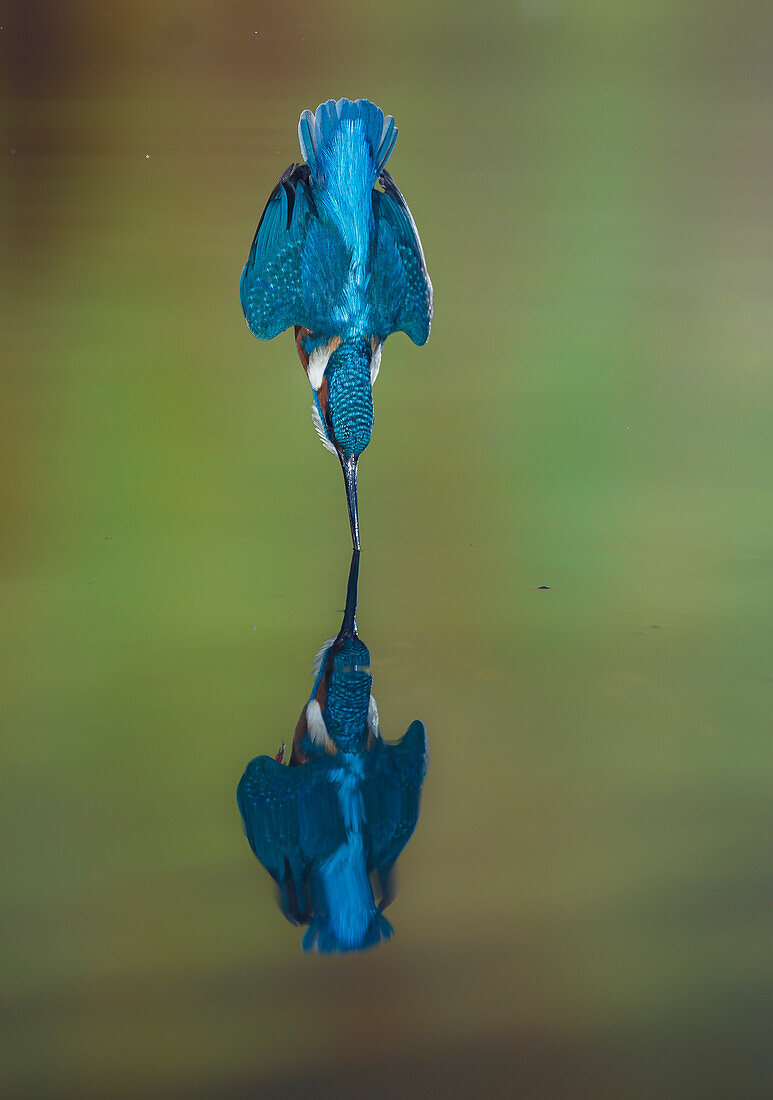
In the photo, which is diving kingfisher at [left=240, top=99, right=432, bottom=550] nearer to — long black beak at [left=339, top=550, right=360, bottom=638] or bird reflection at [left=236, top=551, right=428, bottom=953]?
long black beak at [left=339, top=550, right=360, bottom=638]

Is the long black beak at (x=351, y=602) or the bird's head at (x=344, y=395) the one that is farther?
the bird's head at (x=344, y=395)

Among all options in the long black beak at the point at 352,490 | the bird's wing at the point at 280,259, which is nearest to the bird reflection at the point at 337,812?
the long black beak at the point at 352,490

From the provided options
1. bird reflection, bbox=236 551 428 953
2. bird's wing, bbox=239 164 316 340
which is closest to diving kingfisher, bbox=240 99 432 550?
bird's wing, bbox=239 164 316 340

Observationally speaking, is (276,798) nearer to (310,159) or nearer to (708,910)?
(708,910)

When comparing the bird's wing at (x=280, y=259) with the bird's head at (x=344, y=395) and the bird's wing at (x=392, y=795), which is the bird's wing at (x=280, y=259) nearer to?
the bird's head at (x=344, y=395)

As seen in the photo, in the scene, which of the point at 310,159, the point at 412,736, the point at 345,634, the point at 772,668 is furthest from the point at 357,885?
the point at 310,159

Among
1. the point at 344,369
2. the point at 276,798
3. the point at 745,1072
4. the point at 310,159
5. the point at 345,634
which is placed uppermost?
the point at 310,159
